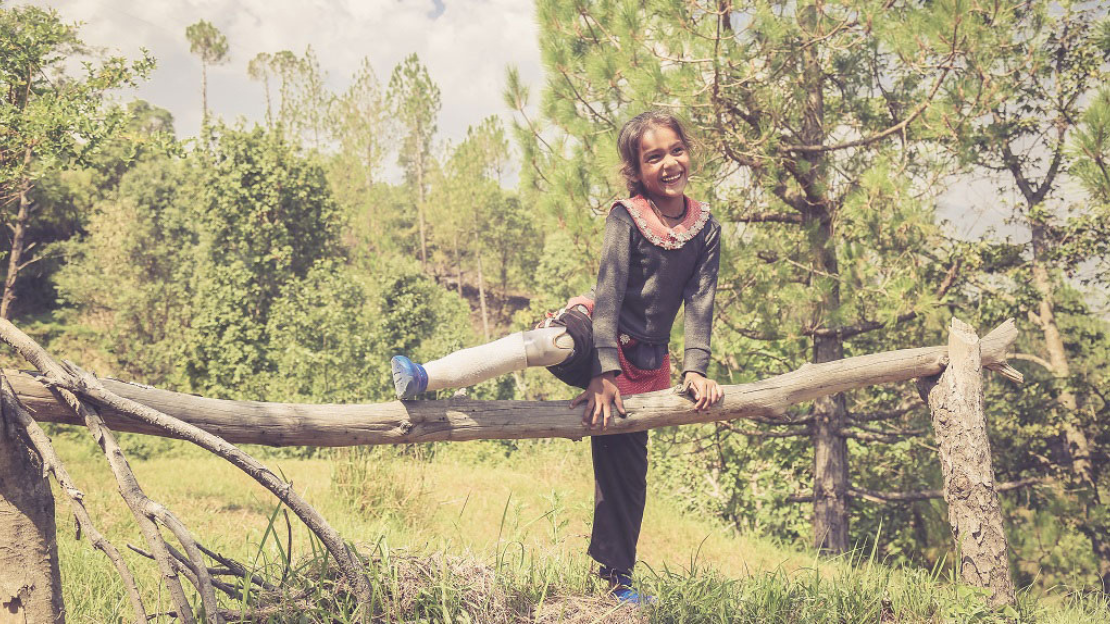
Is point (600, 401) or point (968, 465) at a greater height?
point (600, 401)

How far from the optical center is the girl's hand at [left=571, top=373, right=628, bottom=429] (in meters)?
2.36

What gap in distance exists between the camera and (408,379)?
85.0 inches

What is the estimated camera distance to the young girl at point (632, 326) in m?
2.42

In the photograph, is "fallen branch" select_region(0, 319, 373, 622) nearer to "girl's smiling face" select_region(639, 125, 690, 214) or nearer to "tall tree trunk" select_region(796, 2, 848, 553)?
"girl's smiling face" select_region(639, 125, 690, 214)

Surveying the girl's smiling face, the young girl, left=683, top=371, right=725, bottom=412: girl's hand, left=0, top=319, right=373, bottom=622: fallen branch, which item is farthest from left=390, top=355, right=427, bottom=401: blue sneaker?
the girl's smiling face

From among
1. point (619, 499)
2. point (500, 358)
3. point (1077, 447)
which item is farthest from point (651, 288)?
point (1077, 447)

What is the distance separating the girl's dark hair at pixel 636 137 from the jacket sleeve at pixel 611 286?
0.76ft

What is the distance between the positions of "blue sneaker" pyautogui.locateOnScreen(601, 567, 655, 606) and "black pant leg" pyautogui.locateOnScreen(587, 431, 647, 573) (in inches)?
1.9

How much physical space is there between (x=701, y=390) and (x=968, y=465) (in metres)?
1.61

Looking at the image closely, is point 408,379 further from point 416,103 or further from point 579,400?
point 416,103

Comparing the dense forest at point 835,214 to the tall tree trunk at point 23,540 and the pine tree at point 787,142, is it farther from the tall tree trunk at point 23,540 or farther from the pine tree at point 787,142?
the tall tree trunk at point 23,540

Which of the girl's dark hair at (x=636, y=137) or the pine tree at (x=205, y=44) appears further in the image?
the pine tree at (x=205, y=44)

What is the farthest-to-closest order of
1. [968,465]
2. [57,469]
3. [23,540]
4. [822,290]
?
[822,290]
[968,465]
[23,540]
[57,469]

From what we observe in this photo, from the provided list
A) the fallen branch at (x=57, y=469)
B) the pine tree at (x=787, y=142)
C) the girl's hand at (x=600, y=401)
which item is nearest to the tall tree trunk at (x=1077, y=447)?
the pine tree at (x=787, y=142)
